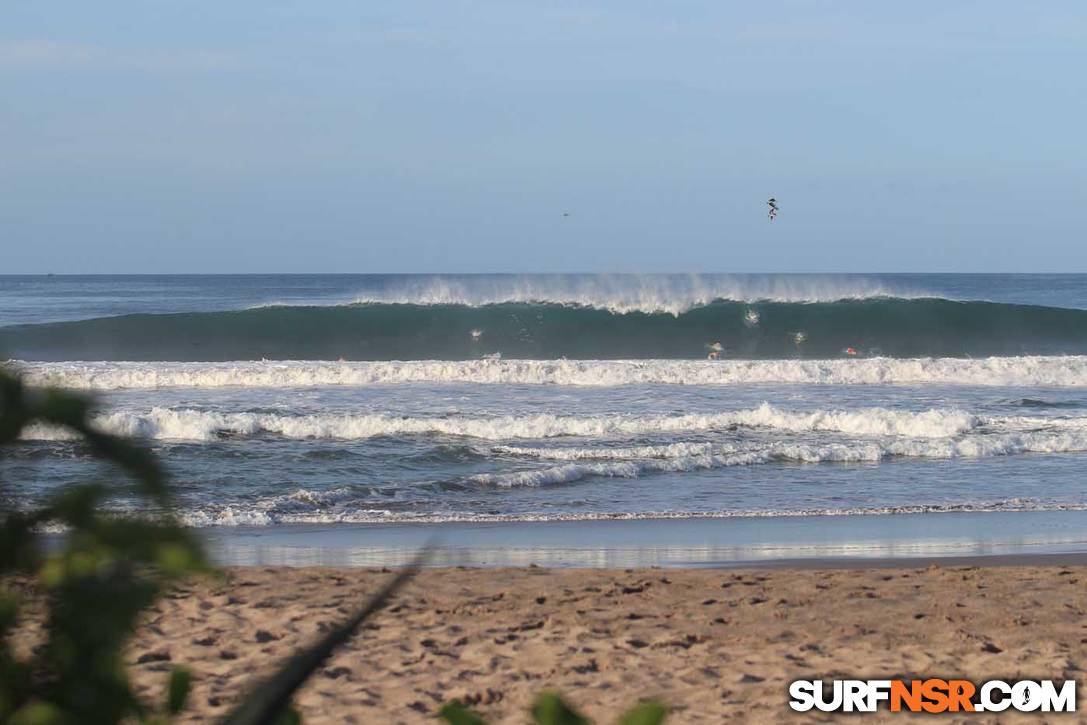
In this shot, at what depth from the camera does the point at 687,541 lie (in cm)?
905

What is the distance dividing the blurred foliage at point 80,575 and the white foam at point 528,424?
13870mm

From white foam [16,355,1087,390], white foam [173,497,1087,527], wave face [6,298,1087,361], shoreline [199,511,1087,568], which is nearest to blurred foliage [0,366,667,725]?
shoreline [199,511,1087,568]

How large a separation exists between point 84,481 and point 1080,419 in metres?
17.3

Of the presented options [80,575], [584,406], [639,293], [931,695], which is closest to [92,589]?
[80,575]

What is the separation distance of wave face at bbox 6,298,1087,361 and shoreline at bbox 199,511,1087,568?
1894 centimetres

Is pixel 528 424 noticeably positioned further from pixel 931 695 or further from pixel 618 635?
pixel 931 695

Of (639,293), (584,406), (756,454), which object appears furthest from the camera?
(639,293)

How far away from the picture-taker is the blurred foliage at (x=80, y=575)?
0.66m

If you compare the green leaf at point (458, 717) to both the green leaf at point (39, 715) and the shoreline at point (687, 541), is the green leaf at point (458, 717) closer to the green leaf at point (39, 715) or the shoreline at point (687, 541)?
the green leaf at point (39, 715)

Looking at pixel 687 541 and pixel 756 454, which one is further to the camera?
pixel 756 454

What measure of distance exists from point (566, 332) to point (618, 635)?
2573 centimetres

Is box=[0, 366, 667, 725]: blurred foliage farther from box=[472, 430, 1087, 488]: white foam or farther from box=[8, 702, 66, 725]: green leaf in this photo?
box=[472, 430, 1087, 488]: white foam

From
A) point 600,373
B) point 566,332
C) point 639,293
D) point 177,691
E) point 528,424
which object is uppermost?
point 639,293

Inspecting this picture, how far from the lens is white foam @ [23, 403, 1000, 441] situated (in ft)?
48.3
